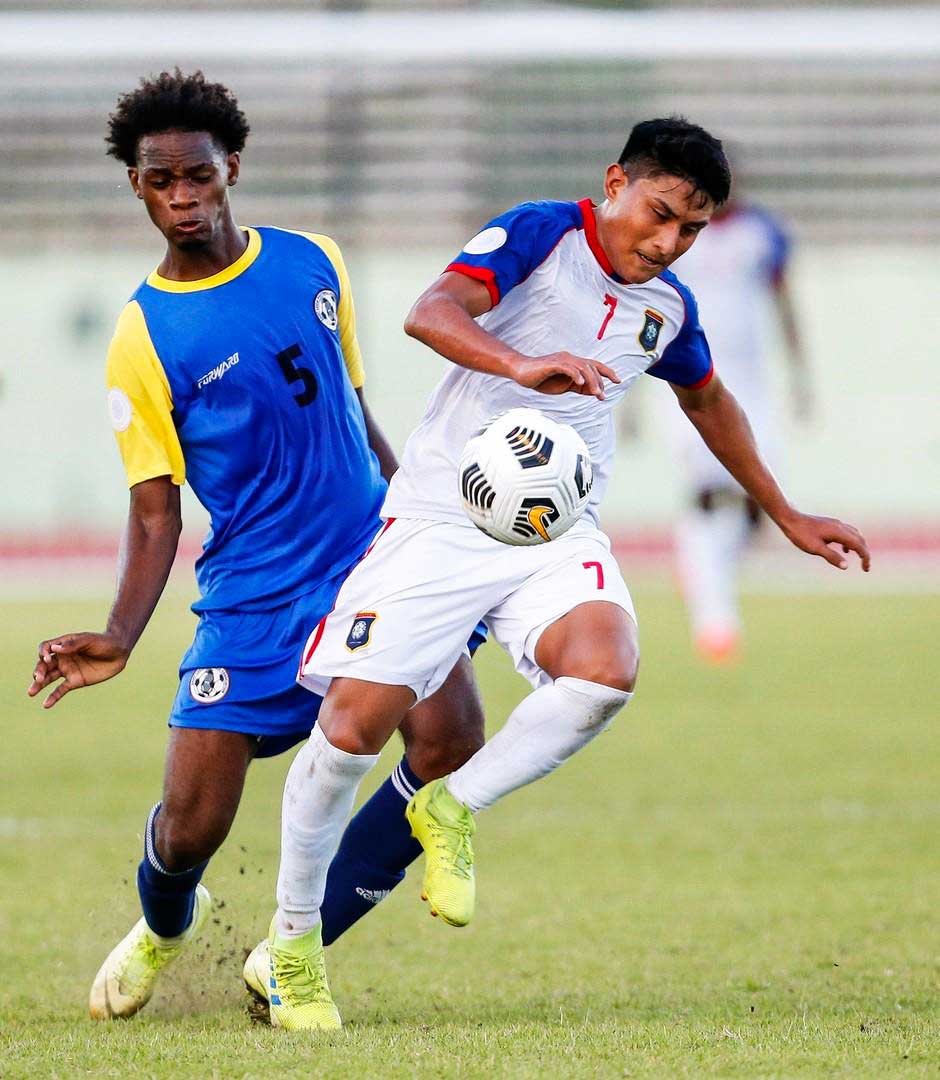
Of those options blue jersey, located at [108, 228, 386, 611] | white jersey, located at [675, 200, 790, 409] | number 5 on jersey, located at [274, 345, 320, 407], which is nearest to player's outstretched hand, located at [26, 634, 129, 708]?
blue jersey, located at [108, 228, 386, 611]

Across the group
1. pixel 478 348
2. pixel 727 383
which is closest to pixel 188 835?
pixel 478 348

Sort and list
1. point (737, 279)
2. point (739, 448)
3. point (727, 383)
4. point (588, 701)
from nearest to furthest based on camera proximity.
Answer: point (588, 701) → point (739, 448) → point (727, 383) → point (737, 279)

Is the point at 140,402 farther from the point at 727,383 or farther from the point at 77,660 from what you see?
the point at 727,383

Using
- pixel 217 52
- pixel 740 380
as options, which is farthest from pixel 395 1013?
pixel 217 52

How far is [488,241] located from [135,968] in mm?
2134

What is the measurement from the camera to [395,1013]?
4582mm

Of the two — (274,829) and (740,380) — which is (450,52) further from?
(274,829)

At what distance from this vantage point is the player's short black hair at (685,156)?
4336 millimetres

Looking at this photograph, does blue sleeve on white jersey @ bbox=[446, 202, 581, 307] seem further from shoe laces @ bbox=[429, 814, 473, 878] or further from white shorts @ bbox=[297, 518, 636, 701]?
shoe laces @ bbox=[429, 814, 473, 878]

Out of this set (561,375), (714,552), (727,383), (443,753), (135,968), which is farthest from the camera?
(727,383)

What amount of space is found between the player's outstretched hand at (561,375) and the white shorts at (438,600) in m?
0.66

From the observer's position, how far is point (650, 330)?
4.65 m

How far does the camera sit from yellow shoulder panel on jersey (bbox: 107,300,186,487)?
4.57 meters

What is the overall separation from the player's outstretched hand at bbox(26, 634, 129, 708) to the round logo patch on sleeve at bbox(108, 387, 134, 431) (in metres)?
0.55
